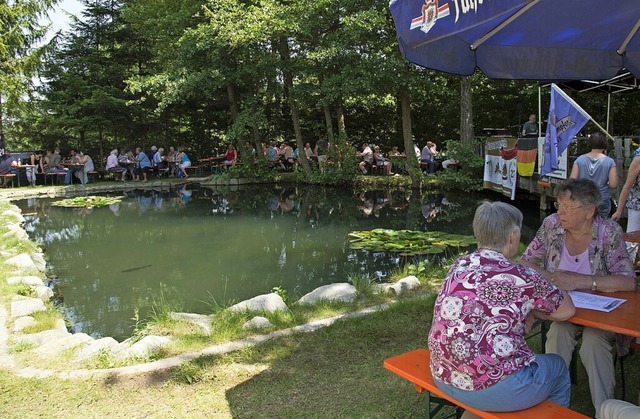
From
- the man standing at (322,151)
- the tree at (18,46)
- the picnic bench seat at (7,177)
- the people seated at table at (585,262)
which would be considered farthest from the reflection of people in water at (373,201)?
the tree at (18,46)

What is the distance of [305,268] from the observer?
281 inches

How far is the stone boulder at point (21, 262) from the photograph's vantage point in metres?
6.30

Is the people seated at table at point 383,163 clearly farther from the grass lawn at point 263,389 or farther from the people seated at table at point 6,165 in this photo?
the grass lawn at point 263,389

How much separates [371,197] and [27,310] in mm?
10763

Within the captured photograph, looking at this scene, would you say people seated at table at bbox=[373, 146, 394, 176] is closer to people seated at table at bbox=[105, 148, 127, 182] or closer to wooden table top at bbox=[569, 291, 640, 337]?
people seated at table at bbox=[105, 148, 127, 182]

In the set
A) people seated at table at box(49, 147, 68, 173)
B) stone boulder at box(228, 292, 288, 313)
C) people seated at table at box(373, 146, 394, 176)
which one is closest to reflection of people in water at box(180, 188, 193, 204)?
people seated at table at box(49, 147, 68, 173)

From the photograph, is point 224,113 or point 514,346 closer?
point 514,346

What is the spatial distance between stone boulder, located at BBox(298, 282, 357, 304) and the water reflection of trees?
111 centimetres

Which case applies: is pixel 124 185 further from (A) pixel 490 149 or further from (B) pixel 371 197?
(A) pixel 490 149

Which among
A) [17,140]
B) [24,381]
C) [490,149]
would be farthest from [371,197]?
[17,140]

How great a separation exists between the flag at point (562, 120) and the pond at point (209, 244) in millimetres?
1611

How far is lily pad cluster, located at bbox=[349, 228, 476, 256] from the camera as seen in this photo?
299 inches

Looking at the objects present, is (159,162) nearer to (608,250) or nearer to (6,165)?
(6,165)

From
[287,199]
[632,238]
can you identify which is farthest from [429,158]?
[632,238]
